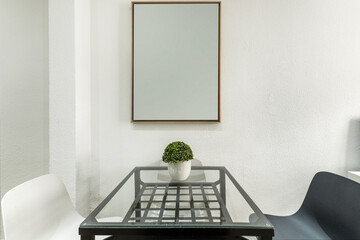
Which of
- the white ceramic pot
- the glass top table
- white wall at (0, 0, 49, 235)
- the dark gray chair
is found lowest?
the dark gray chair

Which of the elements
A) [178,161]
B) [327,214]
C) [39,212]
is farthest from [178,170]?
[327,214]

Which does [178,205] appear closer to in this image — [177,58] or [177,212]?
[177,212]

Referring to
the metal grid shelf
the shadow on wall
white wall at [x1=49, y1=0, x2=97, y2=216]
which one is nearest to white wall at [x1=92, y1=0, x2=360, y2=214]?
the shadow on wall

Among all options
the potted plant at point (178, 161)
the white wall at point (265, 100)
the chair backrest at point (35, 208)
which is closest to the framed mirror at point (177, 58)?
the white wall at point (265, 100)

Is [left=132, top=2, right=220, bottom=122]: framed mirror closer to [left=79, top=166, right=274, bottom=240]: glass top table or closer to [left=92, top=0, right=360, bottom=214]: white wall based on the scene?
[left=92, top=0, right=360, bottom=214]: white wall

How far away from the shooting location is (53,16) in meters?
1.59

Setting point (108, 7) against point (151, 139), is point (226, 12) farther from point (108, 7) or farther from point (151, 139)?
point (151, 139)

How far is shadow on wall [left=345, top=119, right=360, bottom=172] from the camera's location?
1769mm

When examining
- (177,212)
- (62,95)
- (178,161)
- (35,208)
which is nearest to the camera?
(177,212)

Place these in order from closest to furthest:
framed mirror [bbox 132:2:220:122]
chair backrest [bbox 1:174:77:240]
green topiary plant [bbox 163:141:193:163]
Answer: chair backrest [bbox 1:174:77:240] < green topiary plant [bbox 163:141:193:163] < framed mirror [bbox 132:2:220:122]

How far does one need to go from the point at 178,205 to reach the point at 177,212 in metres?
0.07

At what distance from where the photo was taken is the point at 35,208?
1055mm

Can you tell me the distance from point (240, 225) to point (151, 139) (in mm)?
1148

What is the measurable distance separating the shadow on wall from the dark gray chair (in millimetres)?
511
